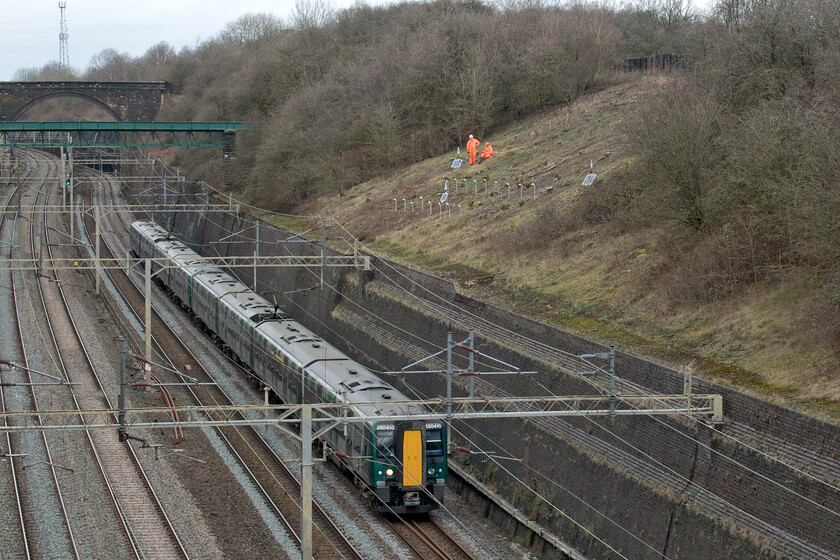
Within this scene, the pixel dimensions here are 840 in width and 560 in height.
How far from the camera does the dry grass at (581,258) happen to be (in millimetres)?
20641

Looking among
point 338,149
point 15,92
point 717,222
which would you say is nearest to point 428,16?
point 338,149

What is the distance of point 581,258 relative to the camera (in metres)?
31.4

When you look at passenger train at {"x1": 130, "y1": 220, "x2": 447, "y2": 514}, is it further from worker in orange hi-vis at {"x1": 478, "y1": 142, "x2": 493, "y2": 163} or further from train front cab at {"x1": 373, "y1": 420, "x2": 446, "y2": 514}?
worker in orange hi-vis at {"x1": 478, "y1": 142, "x2": 493, "y2": 163}

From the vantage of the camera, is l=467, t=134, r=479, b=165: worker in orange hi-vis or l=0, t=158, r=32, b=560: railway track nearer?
l=0, t=158, r=32, b=560: railway track

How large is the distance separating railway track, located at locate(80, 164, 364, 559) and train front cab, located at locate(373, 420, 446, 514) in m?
1.48

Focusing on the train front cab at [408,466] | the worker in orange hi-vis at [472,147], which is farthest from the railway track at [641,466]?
the worker in orange hi-vis at [472,147]

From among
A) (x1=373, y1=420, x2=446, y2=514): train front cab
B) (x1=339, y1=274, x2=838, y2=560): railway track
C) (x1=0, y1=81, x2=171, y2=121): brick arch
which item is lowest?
(x1=373, y1=420, x2=446, y2=514): train front cab

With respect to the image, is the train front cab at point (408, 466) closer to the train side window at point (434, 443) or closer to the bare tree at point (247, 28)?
the train side window at point (434, 443)

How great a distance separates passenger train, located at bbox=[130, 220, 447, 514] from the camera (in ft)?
69.9

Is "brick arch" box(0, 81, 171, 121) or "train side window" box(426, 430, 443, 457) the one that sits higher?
"brick arch" box(0, 81, 171, 121)

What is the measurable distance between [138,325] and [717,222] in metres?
25.8

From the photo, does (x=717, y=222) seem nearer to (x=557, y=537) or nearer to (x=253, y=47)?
(x=557, y=537)

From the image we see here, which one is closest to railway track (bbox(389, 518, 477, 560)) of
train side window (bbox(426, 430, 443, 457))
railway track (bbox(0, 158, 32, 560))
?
train side window (bbox(426, 430, 443, 457))

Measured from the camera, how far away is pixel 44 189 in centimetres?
8075
